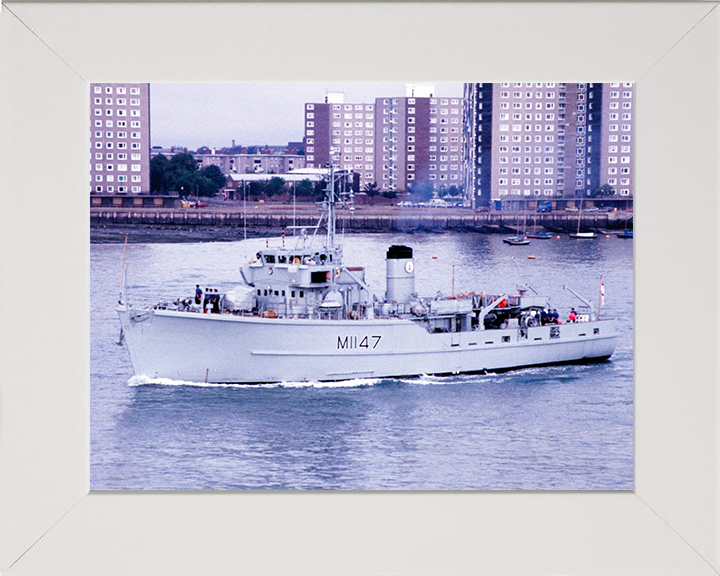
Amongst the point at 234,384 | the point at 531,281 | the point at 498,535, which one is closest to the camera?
the point at 498,535

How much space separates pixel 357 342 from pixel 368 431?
2.34 m

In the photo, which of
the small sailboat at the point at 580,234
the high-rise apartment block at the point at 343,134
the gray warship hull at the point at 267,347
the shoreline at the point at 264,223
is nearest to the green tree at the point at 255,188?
the shoreline at the point at 264,223

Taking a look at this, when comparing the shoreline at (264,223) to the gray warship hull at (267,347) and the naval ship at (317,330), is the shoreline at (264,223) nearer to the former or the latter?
the naval ship at (317,330)

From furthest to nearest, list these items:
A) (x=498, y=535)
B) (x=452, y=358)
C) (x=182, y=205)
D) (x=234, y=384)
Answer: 1. (x=182, y=205)
2. (x=452, y=358)
3. (x=234, y=384)
4. (x=498, y=535)

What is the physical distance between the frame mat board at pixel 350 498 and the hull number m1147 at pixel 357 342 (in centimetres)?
748

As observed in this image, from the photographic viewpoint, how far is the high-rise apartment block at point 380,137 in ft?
64.0

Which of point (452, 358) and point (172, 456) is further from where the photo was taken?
point (452, 358)

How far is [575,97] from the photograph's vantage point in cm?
2489

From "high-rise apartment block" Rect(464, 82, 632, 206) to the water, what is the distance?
25.4ft

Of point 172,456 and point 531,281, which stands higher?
point 531,281
